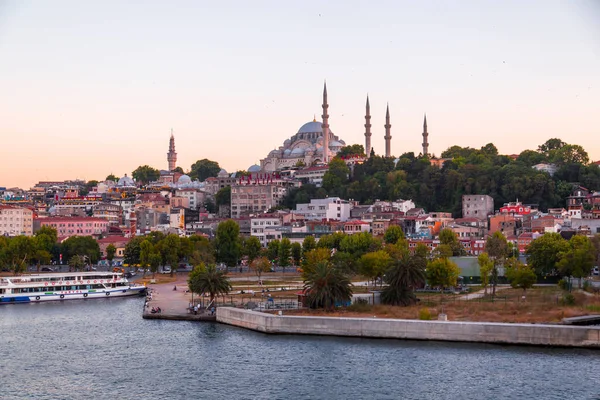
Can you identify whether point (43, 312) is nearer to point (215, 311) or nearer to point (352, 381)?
point (215, 311)

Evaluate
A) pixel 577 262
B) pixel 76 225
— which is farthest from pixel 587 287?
pixel 76 225

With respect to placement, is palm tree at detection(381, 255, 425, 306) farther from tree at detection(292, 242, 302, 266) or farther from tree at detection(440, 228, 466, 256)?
tree at detection(292, 242, 302, 266)

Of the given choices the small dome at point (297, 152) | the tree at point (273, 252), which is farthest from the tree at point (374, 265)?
the small dome at point (297, 152)

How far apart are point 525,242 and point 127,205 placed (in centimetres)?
5722

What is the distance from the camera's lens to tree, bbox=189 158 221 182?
13150 centimetres

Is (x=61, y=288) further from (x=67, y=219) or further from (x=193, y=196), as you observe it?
(x=193, y=196)

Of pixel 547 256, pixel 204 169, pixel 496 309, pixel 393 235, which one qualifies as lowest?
pixel 496 309

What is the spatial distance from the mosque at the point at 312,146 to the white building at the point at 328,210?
22663 millimetres

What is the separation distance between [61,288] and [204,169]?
281 ft

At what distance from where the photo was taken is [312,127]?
123 meters

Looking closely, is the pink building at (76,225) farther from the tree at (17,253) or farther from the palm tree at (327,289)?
the palm tree at (327,289)

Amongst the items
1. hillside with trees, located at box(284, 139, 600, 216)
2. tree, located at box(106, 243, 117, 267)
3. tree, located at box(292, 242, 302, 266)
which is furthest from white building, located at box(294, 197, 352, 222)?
tree, located at box(106, 243, 117, 267)

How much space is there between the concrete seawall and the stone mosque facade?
252ft

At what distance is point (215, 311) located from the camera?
37062 millimetres
